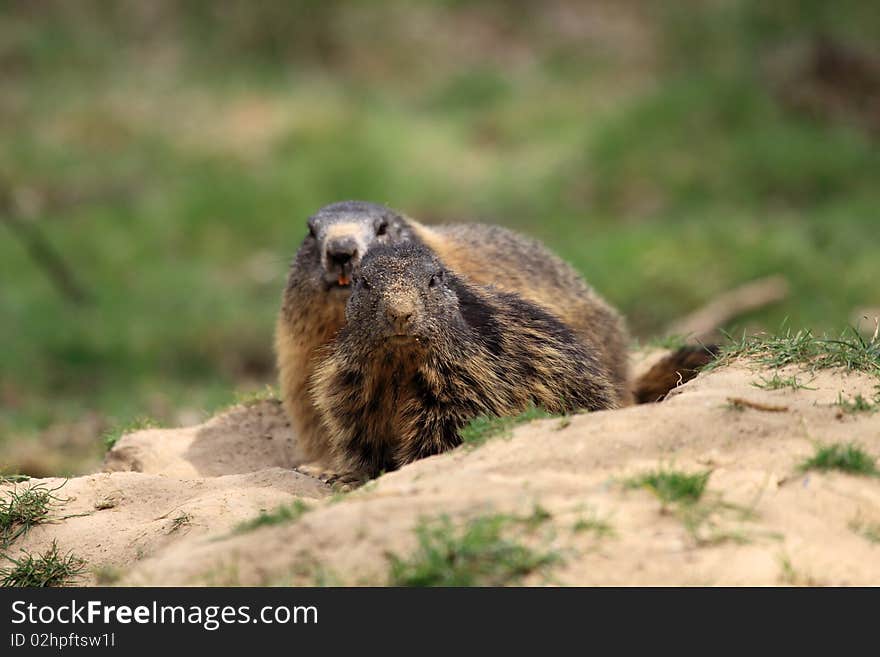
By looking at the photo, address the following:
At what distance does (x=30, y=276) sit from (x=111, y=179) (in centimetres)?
225

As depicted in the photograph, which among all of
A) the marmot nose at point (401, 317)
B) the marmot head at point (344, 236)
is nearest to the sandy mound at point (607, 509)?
the marmot nose at point (401, 317)

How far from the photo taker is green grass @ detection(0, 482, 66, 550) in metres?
5.06

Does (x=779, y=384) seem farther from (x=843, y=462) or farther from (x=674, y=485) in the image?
(x=674, y=485)

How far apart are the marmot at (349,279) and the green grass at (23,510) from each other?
1.57 m

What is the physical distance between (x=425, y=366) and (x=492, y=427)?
60 cm

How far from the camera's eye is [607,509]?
154 inches

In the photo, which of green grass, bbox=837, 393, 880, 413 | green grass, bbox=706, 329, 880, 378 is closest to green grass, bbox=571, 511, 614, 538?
green grass, bbox=837, 393, 880, 413

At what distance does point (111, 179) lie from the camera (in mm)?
15172

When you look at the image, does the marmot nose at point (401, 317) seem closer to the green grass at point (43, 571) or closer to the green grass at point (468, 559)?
the green grass at point (468, 559)

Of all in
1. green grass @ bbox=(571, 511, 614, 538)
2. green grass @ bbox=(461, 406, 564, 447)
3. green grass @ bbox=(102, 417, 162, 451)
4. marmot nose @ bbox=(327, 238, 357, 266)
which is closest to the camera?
green grass @ bbox=(571, 511, 614, 538)

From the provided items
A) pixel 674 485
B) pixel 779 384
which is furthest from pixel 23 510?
pixel 779 384

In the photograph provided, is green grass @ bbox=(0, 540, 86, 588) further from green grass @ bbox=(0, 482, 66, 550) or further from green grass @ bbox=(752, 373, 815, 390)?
green grass @ bbox=(752, 373, 815, 390)

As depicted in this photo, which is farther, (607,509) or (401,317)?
A: (401,317)

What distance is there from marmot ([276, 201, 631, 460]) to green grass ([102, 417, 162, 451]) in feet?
3.06
